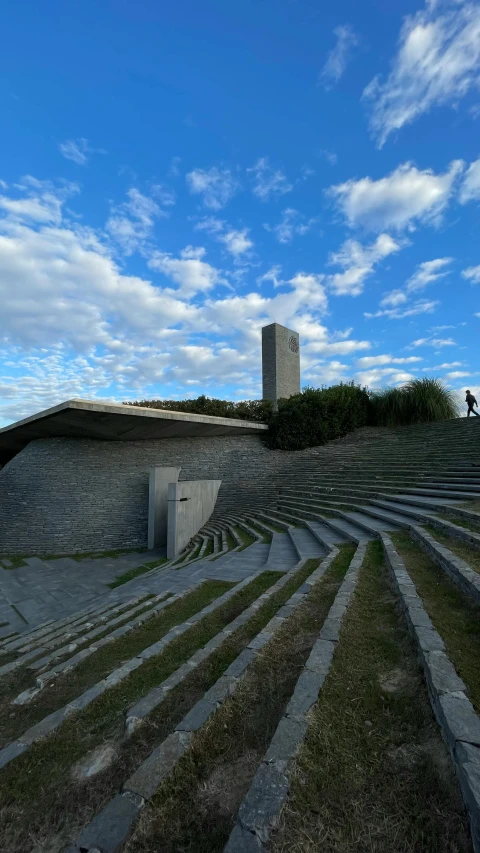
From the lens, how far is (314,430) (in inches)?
696

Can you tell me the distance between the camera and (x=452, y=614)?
8.84 ft

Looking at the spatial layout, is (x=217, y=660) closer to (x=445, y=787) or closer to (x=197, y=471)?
(x=445, y=787)

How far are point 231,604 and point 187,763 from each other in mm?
2258

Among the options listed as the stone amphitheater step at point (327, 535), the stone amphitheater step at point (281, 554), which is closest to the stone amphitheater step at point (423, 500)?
the stone amphitheater step at point (327, 535)

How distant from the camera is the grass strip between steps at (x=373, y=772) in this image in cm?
126

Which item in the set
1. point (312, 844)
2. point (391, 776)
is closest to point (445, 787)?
point (391, 776)

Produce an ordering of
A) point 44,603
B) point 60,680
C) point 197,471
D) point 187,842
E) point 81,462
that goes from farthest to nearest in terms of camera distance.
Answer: point 197,471, point 81,462, point 44,603, point 60,680, point 187,842

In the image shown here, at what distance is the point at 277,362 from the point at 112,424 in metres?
10.1

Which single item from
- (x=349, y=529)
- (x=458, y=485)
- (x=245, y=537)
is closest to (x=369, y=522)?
(x=349, y=529)

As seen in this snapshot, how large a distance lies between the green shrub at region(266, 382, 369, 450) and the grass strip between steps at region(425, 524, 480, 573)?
1245 centimetres

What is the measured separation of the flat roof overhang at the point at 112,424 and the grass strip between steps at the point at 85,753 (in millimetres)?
9676

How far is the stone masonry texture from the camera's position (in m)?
13.2

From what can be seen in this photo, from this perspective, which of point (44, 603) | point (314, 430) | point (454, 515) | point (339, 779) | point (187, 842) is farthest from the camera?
point (314, 430)

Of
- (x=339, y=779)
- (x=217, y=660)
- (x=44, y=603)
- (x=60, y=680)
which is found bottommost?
(x=44, y=603)
